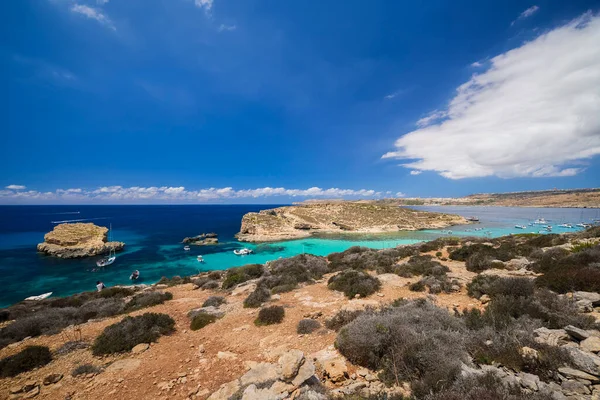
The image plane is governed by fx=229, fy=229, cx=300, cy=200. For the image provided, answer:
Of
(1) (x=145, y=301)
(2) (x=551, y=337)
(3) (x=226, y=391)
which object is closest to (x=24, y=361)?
(1) (x=145, y=301)

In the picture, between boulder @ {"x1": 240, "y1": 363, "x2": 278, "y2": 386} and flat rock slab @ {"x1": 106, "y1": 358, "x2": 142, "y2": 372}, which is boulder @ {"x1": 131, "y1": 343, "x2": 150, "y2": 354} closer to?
flat rock slab @ {"x1": 106, "y1": 358, "x2": 142, "y2": 372}

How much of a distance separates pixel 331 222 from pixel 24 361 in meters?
63.6

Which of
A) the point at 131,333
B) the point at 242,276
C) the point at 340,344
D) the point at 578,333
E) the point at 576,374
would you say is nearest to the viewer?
the point at 576,374

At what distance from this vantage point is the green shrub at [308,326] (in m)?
7.73

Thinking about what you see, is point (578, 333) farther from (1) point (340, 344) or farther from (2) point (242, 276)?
(2) point (242, 276)

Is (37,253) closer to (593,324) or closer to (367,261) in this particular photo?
(367,261)

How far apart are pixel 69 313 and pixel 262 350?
11.4 meters

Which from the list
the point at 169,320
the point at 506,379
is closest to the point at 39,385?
the point at 169,320

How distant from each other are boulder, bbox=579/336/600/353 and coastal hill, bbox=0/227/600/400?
0.07 feet

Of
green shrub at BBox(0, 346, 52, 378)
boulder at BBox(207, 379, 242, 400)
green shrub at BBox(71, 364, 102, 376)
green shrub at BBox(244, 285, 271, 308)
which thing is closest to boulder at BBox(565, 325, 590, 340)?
boulder at BBox(207, 379, 242, 400)

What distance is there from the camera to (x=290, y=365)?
4.86 metres

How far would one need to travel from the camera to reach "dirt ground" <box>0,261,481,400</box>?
585cm

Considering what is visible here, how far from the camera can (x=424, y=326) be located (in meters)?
5.72

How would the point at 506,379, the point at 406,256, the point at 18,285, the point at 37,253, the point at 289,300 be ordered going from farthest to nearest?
the point at 37,253
the point at 18,285
the point at 406,256
the point at 289,300
the point at 506,379
